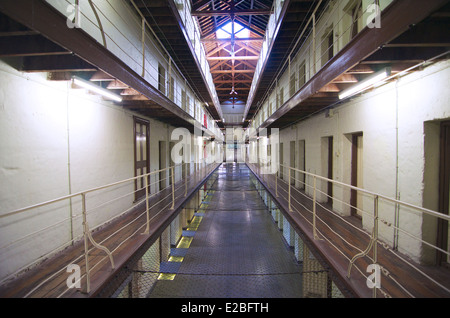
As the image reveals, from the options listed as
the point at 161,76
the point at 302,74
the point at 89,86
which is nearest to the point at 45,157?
the point at 89,86

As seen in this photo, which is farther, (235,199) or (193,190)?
(235,199)

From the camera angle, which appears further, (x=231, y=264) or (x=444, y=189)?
(x=231, y=264)

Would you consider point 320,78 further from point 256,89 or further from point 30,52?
point 256,89

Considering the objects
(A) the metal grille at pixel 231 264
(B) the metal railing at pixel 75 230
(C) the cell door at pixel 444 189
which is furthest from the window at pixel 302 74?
(B) the metal railing at pixel 75 230

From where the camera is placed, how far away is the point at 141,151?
388cm

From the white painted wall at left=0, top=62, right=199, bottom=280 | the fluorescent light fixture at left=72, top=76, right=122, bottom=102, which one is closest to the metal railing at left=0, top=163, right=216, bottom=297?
the white painted wall at left=0, top=62, right=199, bottom=280

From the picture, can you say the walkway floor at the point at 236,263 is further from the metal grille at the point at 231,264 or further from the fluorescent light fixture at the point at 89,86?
the fluorescent light fixture at the point at 89,86

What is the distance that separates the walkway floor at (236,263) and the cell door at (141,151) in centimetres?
132

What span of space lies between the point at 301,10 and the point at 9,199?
12.9 ft

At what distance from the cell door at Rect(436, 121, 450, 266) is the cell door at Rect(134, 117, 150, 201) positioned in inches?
141

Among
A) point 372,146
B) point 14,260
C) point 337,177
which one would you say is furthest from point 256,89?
point 14,260

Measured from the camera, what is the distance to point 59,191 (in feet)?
6.50

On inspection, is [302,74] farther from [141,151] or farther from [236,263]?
[236,263]

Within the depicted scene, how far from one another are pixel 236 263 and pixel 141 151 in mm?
2503
